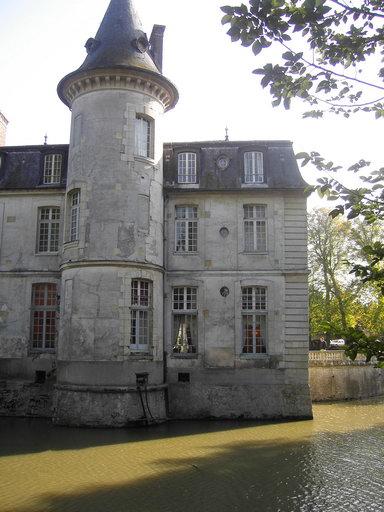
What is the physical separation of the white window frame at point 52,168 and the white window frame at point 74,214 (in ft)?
7.57

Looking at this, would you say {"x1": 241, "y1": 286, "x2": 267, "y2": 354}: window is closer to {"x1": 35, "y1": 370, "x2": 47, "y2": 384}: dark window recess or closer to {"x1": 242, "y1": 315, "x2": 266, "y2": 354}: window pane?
{"x1": 242, "y1": 315, "x2": 266, "y2": 354}: window pane

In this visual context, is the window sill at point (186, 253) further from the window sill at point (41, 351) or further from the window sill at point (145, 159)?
the window sill at point (41, 351)

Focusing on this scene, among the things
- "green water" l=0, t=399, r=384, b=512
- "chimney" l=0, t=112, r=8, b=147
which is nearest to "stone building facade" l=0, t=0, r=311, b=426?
"green water" l=0, t=399, r=384, b=512

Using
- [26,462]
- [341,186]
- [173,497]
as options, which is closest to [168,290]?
[26,462]

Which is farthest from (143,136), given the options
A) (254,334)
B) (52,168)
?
(254,334)

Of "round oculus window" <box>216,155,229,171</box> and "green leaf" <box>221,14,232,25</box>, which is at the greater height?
"round oculus window" <box>216,155,229,171</box>

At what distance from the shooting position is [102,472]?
10180 mm

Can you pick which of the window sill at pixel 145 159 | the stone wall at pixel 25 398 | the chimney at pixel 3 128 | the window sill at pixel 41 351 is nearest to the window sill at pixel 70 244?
the window sill at pixel 145 159

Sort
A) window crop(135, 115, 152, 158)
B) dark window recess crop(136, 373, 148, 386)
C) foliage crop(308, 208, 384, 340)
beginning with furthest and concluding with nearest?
foliage crop(308, 208, 384, 340) → window crop(135, 115, 152, 158) → dark window recess crop(136, 373, 148, 386)

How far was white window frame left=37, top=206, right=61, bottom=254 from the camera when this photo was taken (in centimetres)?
1875

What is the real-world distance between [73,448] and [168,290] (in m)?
6.86

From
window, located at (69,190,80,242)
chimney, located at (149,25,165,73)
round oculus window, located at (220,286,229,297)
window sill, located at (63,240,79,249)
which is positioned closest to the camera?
window sill, located at (63,240,79,249)

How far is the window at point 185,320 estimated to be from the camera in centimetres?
1769

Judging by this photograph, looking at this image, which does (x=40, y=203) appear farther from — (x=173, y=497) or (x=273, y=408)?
(x=173, y=497)
